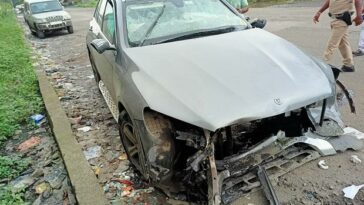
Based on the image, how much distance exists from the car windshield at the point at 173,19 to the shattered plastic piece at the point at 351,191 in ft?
6.85

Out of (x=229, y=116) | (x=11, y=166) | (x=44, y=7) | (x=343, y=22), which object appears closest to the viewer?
(x=229, y=116)

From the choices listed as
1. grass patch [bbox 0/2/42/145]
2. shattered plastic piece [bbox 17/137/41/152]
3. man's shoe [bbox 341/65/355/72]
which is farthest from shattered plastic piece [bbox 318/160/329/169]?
grass patch [bbox 0/2/42/145]

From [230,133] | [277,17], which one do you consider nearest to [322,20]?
[277,17]

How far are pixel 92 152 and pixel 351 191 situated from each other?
2.91 meters

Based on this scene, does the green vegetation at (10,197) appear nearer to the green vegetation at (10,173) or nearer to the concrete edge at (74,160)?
the green vegetation at (10,173)

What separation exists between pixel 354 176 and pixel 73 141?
318 cm

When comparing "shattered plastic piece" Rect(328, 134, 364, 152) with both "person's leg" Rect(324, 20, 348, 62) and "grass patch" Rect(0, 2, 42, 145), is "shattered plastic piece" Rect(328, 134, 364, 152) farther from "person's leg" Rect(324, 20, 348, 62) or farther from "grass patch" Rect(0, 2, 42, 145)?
"grass patch" Rect(0, 2, 42, 145)

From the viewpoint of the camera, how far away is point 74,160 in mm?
4129

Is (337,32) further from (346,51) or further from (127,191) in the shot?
(127,191)

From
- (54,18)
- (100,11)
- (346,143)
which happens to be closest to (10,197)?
(100,11)

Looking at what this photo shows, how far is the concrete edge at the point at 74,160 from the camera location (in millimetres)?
3480

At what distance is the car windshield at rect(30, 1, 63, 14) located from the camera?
17781 mm

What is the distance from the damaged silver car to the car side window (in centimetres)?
27

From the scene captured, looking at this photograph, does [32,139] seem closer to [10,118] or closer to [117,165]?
[10,118]
